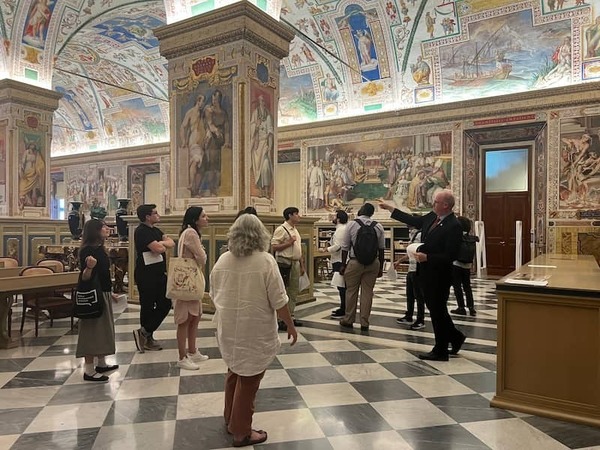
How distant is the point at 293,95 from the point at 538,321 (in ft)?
49.2

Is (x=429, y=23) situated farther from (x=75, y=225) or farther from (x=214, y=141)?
(x=75, y=225)

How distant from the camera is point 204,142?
28.1 ft

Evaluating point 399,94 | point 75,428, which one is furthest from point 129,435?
point 399,94

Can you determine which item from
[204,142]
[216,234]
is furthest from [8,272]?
[204,142]

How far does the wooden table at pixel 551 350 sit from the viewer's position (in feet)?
11.9

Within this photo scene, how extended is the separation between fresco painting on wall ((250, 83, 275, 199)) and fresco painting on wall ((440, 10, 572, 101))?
797 cm

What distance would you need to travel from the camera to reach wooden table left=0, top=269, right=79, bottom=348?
18.8 ft

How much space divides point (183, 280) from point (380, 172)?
39.5 ft

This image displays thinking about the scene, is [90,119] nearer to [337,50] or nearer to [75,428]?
[337,50]

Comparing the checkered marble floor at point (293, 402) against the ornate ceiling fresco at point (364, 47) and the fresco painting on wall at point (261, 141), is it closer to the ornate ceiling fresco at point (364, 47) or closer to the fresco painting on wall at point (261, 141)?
the fresco painting on wall at point (261, 141)

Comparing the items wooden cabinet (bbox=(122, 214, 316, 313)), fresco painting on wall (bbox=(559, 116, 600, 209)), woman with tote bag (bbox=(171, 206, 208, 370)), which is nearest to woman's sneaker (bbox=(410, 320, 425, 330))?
wooden cabinet (bbox=(122, 214, 316, 313))

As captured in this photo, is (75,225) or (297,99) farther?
(297,99)

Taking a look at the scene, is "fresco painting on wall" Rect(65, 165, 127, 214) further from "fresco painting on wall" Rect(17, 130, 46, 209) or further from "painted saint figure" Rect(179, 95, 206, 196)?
"painted saint figure" Rect(179, 95, 206, 196)

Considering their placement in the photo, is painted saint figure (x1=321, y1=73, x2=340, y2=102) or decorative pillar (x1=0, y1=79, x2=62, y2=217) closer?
decorative pillar (x1=0, y1=79, x2=62, y2=217)
